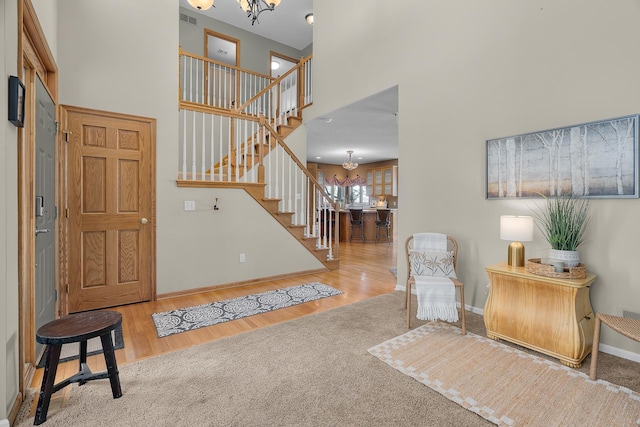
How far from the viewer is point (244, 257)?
4188mm

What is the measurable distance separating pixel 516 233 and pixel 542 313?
2.00 ft

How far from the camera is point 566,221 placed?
2.35 m

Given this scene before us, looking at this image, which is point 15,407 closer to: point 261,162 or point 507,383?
point 507,383

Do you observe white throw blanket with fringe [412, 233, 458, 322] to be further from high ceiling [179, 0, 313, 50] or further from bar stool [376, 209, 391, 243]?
high ceiling [179, 0, 313, 50]

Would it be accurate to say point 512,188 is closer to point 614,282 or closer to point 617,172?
point 617,172

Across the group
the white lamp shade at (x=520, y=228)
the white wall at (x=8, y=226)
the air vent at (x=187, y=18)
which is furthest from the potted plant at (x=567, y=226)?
the air vent at (x=187, y=18)

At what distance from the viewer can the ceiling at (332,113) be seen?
4.92 metres

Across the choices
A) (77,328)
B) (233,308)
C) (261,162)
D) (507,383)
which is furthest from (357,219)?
(77,328)

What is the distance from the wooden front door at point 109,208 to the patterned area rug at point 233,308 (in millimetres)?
660

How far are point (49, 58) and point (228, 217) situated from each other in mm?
2250

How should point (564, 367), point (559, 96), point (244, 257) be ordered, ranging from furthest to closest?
point (244, 257) → point (559, 96) → point (564, 367)

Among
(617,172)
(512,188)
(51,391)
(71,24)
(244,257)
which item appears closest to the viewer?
(51,391)

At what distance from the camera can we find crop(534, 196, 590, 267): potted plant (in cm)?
230

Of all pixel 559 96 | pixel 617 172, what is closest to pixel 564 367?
pixel 617 172
